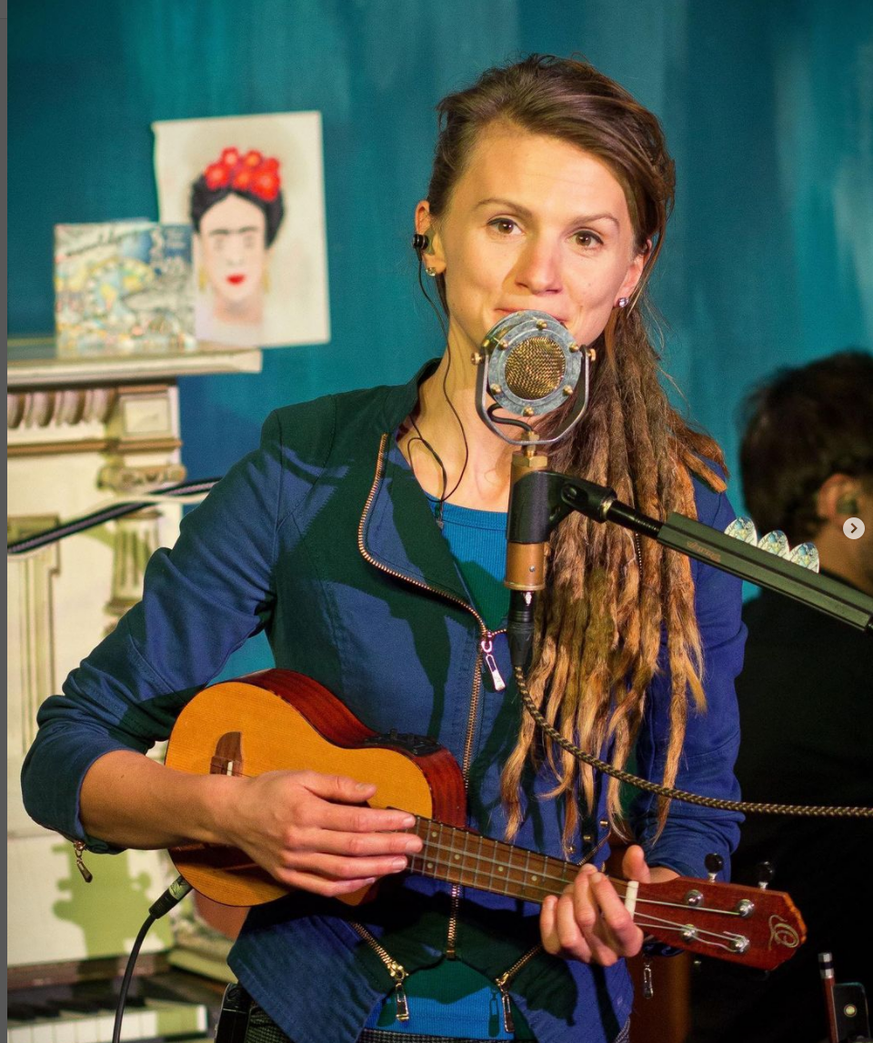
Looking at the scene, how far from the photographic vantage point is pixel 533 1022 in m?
1.33

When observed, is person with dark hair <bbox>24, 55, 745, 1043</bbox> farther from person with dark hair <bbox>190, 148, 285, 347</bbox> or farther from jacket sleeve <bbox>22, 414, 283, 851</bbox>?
person with dark hair <bbox>190, 148, 285, 347</bbox>

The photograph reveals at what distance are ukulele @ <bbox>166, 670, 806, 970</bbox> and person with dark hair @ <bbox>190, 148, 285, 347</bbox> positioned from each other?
2.10 m

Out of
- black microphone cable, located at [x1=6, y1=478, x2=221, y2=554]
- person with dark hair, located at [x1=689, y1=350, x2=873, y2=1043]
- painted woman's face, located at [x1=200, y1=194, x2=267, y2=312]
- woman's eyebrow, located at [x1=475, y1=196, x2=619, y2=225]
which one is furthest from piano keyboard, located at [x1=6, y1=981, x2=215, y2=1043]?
woman's eyebrow, located at [x1=475, y1=196, x2=619, y2=225]

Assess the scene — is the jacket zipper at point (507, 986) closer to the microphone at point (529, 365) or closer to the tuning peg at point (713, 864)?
the tuning peg at point (713, 864)

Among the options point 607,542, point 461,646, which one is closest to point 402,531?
point 461,646

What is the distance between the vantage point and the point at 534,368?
1.16 meters

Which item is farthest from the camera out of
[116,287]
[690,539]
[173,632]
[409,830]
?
[116,287]

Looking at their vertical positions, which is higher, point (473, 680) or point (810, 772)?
→ point (473, 680)

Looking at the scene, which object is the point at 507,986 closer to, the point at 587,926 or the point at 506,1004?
the point at 506,1004

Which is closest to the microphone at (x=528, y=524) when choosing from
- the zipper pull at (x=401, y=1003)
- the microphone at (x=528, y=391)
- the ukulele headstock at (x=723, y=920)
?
the microphone at (x=528, y=391)

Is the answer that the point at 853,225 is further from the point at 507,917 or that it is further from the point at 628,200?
the point at 507,917

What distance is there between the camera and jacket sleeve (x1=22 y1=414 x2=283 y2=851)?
145cm

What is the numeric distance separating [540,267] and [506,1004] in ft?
2.64

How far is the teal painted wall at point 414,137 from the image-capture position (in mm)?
3377
